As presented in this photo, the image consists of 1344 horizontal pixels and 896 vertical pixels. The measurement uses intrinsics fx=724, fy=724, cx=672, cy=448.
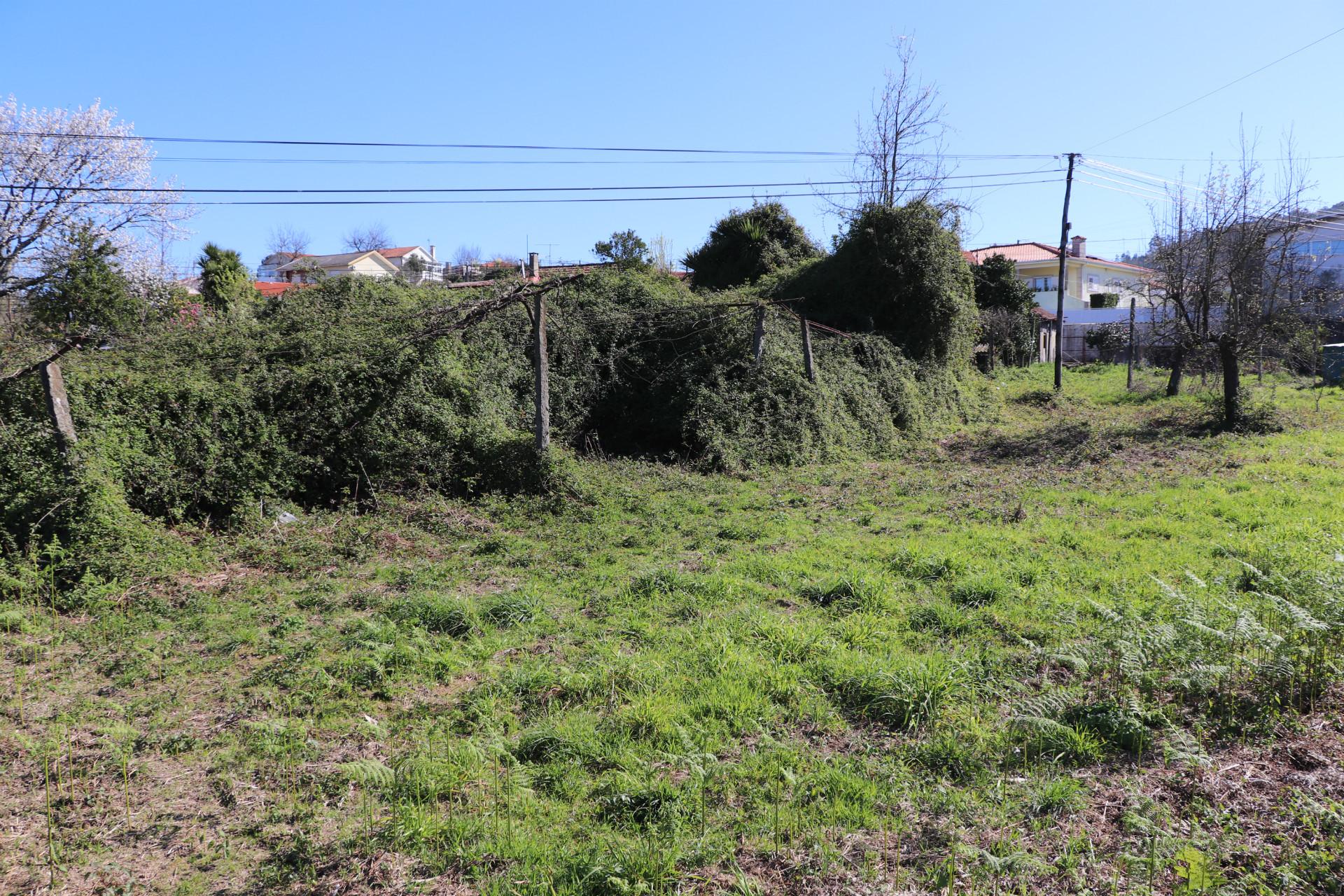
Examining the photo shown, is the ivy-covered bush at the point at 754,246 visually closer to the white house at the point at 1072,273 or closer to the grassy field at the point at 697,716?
the grassy field at the point at 697,716

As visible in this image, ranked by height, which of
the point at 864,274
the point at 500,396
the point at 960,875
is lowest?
the point at 960,875

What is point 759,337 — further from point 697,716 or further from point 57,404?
point 57,404

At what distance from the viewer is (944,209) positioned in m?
20.2

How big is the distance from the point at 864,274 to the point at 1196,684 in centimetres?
1652

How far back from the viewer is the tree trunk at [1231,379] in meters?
15.7

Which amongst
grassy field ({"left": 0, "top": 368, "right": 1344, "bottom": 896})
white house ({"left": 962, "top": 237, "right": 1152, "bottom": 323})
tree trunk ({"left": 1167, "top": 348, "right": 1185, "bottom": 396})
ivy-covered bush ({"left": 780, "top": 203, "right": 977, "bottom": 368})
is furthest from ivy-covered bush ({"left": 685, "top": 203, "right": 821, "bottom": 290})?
white house ({"left": 962, "top": 237, "right": 1152, "bottom": 323})

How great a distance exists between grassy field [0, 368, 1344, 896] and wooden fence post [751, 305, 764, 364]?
648 cm

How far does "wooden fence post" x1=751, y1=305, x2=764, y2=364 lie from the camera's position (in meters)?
14.5

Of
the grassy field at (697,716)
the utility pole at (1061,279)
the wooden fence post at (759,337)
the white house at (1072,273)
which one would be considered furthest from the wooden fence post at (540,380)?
the white house at (1072,273)

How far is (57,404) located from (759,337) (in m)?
10.9

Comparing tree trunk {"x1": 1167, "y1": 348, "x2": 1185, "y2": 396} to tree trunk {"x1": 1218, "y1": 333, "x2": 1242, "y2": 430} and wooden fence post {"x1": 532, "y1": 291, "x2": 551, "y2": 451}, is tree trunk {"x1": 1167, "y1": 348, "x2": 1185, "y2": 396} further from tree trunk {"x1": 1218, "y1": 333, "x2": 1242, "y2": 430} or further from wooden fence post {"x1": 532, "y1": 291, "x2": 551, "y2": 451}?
wooden fence post {"x1": 532, "y1": 291, "x2": 551, "y2": 451}

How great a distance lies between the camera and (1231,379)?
621 inches

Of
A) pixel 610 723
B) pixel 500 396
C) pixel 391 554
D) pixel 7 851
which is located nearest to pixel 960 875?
pixel 610 723

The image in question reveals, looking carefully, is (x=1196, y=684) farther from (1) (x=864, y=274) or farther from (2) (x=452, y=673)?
(1) (x=864, y=274)
